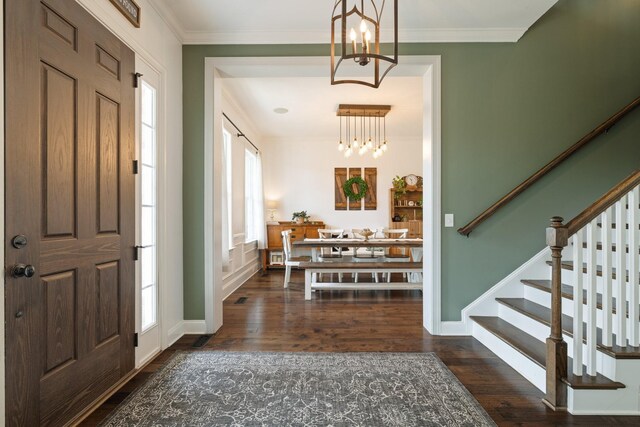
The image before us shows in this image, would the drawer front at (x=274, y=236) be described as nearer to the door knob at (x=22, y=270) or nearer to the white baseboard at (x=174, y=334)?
the white baseboard at (x=174, y=334)

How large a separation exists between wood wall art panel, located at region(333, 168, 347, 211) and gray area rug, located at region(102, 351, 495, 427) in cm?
522

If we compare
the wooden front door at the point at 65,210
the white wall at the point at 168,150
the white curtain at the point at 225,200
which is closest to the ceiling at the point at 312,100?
the white curtain at the point at 225,200

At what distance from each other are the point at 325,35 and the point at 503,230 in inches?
98.0

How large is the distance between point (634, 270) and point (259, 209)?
6.04 m

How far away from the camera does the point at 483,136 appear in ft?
11.3

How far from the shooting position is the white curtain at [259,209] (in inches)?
286

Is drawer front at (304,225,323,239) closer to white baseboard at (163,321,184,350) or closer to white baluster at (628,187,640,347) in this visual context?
white baseboard at (163,321,184,350)

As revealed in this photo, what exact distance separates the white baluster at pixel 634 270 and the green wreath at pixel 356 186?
5846mm

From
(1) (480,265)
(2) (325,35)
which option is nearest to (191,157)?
(2) (325,35)

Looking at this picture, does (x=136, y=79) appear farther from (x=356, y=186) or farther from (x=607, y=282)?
(x=356, y=186)

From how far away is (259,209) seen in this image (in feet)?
23.9

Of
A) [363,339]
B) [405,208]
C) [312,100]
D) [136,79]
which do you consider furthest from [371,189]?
[136,79]

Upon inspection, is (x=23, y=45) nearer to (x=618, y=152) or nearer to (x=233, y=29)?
(x=233, y=29)

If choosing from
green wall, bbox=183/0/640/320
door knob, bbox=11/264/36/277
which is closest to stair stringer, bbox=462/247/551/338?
green wall, bbox=183/0/640/320
